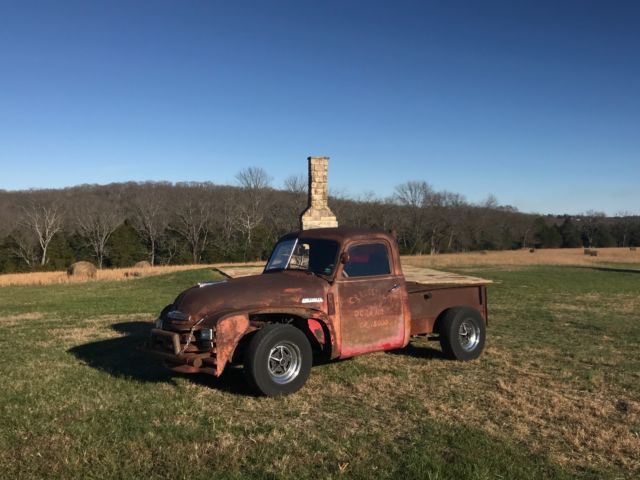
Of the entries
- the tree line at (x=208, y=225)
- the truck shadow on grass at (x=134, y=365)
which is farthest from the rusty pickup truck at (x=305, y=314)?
the tree line at (x=208, y=225)

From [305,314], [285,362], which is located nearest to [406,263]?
[305,314]

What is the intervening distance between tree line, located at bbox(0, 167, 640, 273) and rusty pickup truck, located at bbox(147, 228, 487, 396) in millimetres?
53874

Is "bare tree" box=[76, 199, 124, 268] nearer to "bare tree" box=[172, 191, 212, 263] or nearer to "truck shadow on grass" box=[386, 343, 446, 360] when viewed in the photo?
"bare tree" box=[172, 191, 212, 263]

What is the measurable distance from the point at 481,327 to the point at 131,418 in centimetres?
504

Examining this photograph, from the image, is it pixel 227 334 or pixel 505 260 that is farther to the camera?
pixel 505 260

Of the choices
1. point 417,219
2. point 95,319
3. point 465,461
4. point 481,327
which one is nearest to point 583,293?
point 481,327

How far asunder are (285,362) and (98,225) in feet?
243

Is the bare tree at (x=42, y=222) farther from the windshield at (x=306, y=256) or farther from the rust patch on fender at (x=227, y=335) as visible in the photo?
the rust patch on fender at (x=227, y=335)

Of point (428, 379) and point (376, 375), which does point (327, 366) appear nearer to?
point (376, 375)

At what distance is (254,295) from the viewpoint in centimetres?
593

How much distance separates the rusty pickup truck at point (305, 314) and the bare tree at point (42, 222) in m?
71.7

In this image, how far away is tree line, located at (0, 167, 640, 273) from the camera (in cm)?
6856

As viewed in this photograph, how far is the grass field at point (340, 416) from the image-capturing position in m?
4.04

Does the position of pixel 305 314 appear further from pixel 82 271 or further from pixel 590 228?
pixel 590 228
